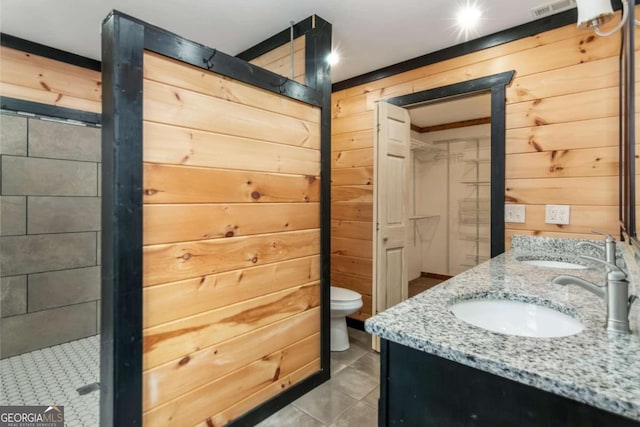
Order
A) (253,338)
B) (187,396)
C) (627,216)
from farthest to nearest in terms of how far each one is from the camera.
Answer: (253,338), (627,216), (187,396)

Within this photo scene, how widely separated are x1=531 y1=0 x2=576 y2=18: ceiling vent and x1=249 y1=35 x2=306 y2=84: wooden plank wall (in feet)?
4.94

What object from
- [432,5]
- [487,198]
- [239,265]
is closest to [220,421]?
[239,265]

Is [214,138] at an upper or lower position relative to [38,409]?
upper

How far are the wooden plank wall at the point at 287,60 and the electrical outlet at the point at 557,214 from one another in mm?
1837

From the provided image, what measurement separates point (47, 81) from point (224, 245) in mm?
2330

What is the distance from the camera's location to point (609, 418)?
57 centimetres

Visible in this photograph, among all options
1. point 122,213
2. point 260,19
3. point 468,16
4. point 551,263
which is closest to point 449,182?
point 468,16

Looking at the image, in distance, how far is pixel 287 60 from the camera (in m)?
2.31

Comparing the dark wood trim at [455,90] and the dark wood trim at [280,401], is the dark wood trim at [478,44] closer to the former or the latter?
the dark wood trim at [455,90]

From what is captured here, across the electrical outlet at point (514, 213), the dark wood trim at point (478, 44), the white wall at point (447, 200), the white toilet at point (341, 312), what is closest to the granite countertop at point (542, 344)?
the electrical outlet at point (514, 213)

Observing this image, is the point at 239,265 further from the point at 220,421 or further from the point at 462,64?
the point at 462,64

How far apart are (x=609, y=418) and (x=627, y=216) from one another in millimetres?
1521

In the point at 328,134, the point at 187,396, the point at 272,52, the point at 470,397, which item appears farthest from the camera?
the point at 272,52

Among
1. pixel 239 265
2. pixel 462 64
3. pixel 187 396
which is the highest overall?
pixel 462 64
